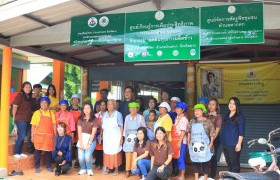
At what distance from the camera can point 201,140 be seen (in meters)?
5.92

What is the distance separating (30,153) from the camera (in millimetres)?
7508

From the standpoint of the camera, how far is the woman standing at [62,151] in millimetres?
6820

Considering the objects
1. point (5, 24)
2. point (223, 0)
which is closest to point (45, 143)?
point (5, 24)

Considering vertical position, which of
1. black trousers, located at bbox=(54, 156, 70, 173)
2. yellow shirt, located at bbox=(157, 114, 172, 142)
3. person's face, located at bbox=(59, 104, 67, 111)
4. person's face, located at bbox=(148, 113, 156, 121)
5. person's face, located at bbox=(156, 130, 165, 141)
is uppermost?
person's face, located at bbox=(59, 104, 67, 111)

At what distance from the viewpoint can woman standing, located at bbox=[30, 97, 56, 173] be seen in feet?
22.6

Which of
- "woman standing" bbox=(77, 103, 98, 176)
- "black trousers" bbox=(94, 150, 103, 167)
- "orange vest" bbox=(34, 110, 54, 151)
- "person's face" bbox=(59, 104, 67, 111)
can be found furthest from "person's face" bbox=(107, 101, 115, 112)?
"orange vest" bbox=(34, 110, 54, 151)

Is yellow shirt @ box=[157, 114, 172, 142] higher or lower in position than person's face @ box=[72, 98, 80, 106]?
lower

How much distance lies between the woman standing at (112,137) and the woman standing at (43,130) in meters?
1.13

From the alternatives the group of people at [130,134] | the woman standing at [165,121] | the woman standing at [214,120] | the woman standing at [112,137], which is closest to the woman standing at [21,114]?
the group of people at [130,134]

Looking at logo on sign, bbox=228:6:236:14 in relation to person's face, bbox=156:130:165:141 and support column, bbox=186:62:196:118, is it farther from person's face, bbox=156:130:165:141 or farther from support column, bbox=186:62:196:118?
support column, bbox=186:62:196:118

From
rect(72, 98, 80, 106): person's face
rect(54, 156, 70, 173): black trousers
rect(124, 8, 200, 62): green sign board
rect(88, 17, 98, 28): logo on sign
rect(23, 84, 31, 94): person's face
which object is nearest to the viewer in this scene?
rect(124, 8, 200, 62): green sign board

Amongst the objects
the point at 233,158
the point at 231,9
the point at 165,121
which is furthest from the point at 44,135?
the point at 231,9

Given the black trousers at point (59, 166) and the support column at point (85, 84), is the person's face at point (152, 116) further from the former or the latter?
the support column at point (85, 84)

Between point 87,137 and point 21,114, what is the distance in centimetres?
148
